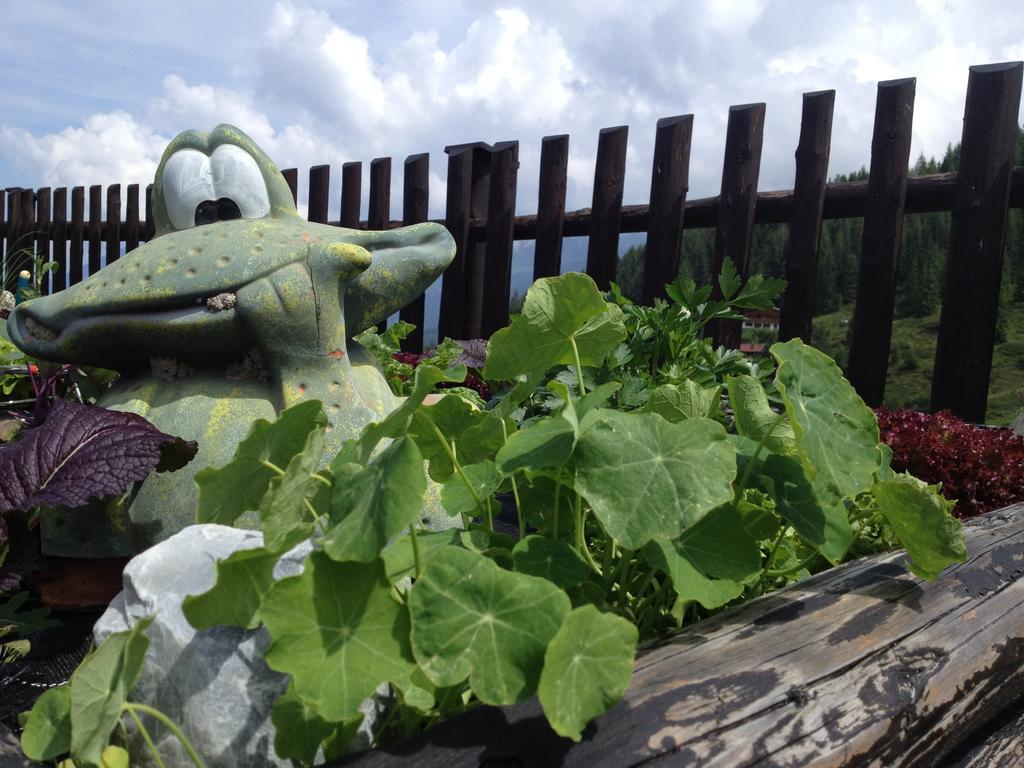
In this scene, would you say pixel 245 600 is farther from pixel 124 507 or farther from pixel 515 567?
pixel 124 507

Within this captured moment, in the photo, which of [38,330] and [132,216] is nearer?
[38,330]

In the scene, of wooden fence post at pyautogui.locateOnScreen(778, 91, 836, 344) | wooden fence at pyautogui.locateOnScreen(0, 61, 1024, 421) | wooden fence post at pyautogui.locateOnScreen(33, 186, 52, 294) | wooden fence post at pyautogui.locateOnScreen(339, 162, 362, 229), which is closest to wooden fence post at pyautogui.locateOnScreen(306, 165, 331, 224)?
wooden fence post at pyautogui.locateOnScreen(339, 162, 362, 229)

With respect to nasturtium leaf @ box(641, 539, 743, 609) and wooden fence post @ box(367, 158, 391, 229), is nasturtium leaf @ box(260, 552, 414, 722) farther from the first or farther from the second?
wooden fence post @ box(367, 158, 391, 229)

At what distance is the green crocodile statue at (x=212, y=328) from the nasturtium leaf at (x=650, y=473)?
0.99m

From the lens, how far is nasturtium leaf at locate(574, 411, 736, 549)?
72 cm

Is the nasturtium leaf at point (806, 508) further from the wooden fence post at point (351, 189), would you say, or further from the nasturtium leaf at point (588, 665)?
the wooden fence post at point (351, 189)

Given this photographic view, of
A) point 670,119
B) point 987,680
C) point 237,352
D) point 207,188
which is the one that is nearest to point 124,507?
point 237,352

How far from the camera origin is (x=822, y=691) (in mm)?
854

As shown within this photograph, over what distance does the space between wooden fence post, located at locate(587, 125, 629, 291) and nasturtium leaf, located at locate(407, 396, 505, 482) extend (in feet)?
10.6

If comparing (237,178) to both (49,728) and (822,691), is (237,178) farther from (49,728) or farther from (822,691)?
(822,691)

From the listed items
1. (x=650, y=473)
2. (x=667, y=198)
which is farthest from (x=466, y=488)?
(x=667, y=198)

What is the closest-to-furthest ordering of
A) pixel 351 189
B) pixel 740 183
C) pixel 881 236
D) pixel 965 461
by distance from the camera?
pixel 965 461, pixel 881 236, pixel 740 183, pixel 351 189

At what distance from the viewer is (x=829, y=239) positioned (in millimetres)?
31000

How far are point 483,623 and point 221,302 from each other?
1.27 m
